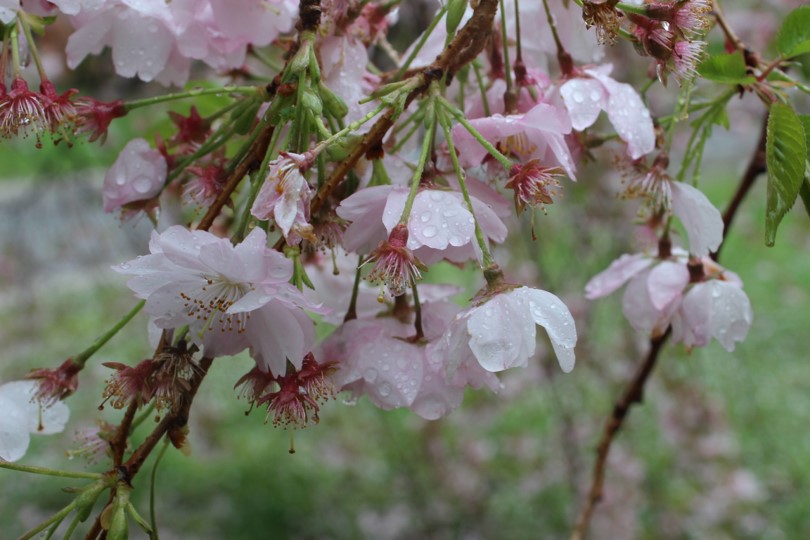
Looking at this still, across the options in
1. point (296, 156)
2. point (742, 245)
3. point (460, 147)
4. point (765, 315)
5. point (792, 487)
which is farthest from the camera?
point (742, 245)

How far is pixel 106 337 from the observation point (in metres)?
0.69

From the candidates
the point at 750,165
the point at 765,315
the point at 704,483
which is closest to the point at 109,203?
the point at 750,165

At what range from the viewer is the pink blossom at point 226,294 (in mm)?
568

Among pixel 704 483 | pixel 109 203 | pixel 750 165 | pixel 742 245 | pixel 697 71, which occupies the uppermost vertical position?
pixel 697 71

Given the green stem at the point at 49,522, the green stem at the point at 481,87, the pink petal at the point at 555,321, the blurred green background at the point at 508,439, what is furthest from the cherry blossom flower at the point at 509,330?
the blurred green background at the point at 508,439

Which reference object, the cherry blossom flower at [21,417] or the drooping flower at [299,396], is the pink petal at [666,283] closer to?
the drooping flower at [299,396]

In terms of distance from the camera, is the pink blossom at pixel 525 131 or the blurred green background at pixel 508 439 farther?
the blurred green background at pixel 508 439

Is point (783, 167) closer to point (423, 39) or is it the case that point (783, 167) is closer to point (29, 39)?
point (423, 39)

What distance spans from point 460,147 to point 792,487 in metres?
3.36

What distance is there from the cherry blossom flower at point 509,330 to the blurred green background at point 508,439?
5.44 feet

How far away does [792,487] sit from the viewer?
11.2ft

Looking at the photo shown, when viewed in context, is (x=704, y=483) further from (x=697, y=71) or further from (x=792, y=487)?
(x=697, y=71)

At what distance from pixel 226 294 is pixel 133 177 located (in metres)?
0.21

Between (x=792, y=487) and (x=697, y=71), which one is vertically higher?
(x=697, y=71)
